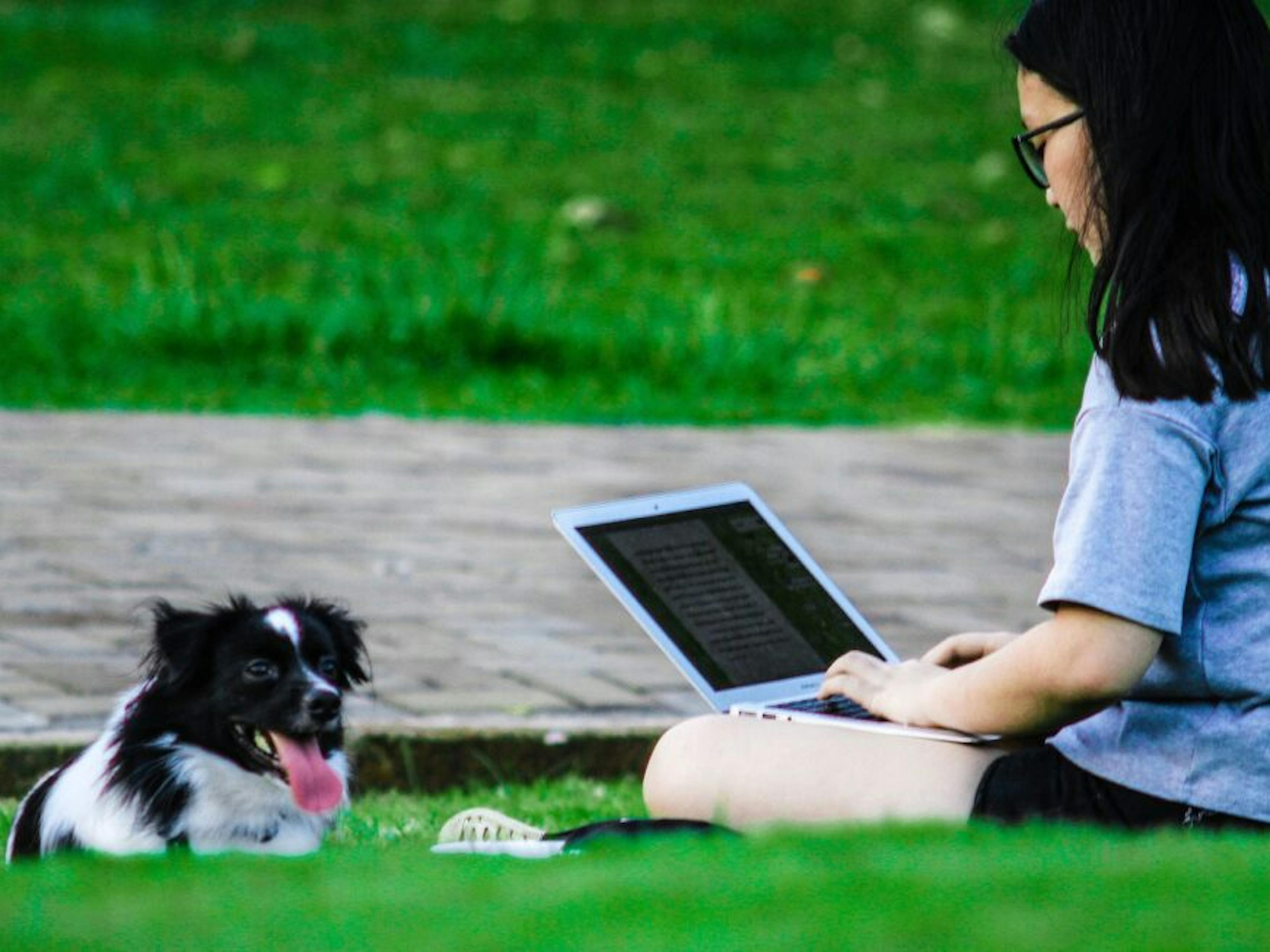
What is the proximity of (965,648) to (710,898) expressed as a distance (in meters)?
1.65

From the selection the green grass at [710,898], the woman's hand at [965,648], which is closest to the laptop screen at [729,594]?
the woman's hand at [965,648]

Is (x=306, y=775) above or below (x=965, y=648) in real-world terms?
below

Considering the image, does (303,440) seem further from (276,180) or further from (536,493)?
(276,180)

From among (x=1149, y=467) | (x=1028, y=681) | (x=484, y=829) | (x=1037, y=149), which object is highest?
(x=1037, y=149)

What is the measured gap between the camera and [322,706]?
13.6 ft

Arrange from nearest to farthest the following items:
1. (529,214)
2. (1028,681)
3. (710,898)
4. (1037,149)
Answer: (710,898) → (1028,681) → (1037,149) → (529,214)

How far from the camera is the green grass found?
2.48 metres

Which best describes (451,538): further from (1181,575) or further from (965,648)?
(1181,575)

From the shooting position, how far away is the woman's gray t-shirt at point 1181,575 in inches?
133

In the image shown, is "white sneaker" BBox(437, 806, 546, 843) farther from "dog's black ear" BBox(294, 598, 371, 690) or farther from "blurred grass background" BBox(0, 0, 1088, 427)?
"blurred grass background" BBox(0, 0, 1088, 427)

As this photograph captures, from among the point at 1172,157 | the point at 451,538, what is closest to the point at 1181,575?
the point at 1172,157

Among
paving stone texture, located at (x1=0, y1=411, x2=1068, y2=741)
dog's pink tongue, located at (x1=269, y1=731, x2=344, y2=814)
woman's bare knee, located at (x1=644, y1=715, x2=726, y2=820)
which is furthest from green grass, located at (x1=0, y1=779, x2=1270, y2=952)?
paving stone texture, located at (x1=0, y1=411, x2=1068, y2=741)

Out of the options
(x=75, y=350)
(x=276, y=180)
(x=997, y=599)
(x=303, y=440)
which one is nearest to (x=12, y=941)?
(x=997, y=599)

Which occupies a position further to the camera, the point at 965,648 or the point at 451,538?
the point at 451,538
